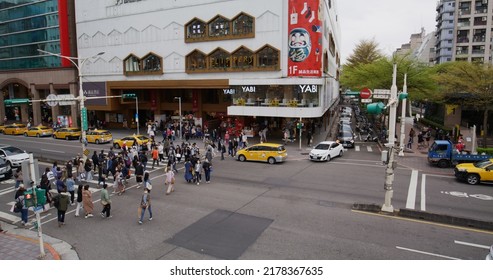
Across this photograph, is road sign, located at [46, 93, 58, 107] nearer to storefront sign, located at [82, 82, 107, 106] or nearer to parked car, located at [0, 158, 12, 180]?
parked car, located at [0, 158, 12, 180]

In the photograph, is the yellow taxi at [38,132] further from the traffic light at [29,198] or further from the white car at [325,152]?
the traffic light at [29,198]

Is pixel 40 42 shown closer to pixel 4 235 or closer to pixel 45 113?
pixel 45 113

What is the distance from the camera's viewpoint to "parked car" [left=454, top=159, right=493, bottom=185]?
19.9m

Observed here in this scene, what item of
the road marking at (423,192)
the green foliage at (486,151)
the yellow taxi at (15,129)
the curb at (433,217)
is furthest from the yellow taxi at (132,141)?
the green foliage at (486,151)

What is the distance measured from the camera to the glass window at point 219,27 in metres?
38.3

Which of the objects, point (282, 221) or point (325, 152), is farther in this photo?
point (325, 152)

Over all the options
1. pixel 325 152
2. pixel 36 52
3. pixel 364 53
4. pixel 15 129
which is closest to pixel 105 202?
pixel 325 152

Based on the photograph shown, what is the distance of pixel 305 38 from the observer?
111 feet

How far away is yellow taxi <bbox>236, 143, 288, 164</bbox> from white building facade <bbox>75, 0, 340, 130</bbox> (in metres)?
8.83

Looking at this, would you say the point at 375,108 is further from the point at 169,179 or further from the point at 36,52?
the point at 36,52

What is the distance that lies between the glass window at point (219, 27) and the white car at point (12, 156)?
22.4 m

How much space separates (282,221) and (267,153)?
1260 cm

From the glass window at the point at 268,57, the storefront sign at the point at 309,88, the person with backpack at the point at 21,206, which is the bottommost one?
the person with backpack at the point at 21,206

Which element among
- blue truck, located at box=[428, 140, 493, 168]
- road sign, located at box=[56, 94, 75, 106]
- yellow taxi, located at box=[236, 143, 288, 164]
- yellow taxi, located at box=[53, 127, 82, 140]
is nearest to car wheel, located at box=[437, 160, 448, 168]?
blue truck, located at box=[428, 140, 493, 168]
